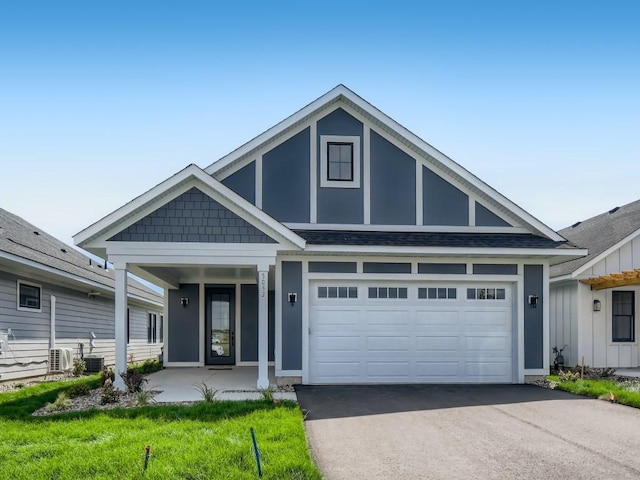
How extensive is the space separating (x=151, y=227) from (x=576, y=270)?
10.6 meters

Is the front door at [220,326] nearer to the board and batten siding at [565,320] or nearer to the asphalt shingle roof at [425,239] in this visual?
the asphalt shingle roof at [425,239]

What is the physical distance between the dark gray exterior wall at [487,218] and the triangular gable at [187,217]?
179 inches

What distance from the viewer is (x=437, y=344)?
12.4 metres

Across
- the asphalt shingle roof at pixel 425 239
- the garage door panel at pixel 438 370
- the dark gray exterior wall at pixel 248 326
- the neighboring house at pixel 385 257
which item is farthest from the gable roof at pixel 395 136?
the dark gray exterior wall at pixel 248 326

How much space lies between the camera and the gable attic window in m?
13.4

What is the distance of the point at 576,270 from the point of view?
14797 millimetres

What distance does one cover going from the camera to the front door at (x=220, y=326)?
16312mm

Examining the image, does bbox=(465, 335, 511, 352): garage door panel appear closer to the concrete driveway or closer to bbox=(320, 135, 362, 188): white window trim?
the concrete driveway

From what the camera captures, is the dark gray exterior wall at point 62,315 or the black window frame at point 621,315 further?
the black window frame at point 621,315

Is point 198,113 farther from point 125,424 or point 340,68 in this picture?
point 125,424

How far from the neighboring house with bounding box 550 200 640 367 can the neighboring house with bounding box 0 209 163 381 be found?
11.2 metres

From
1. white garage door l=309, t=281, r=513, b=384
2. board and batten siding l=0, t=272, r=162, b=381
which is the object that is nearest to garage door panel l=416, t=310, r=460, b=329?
white garage door l=309, t=281, r=513, b=384

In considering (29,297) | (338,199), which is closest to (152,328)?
(29,297)

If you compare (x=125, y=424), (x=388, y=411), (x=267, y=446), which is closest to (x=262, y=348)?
(x=388, y=411)
